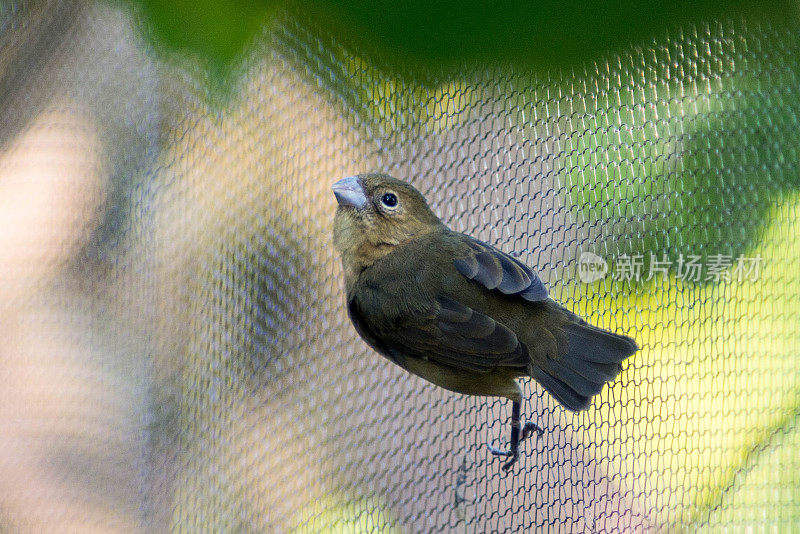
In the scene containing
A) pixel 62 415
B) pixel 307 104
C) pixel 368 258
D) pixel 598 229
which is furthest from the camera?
pixel 62 415

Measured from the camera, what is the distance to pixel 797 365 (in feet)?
7.73

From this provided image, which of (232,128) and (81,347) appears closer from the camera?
(232,128)

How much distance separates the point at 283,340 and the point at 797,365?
1559 millimetres

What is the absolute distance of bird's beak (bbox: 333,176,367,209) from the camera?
2.44 meters

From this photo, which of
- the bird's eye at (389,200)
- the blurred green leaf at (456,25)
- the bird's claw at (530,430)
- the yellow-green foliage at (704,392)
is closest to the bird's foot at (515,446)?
the bird's claw at (530,430)

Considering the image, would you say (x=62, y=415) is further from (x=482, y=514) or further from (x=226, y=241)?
(x=482, y=514)

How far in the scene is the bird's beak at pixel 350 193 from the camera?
244cm

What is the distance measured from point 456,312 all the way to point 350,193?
496 mm

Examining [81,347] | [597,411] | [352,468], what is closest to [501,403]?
[597,411]

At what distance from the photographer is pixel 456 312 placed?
222 centimetres

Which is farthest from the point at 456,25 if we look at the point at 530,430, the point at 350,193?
the point at 530,430

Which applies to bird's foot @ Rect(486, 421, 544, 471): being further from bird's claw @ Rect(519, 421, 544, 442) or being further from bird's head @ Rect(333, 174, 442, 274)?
bird's head @ Rect(333, 174, 442, 274)

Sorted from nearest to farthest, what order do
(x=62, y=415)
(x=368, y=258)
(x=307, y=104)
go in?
(x=368, y=258) → (x=307, y=104) → (x=62, y=415)

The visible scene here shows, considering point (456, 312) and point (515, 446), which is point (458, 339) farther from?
point (515, 446)
